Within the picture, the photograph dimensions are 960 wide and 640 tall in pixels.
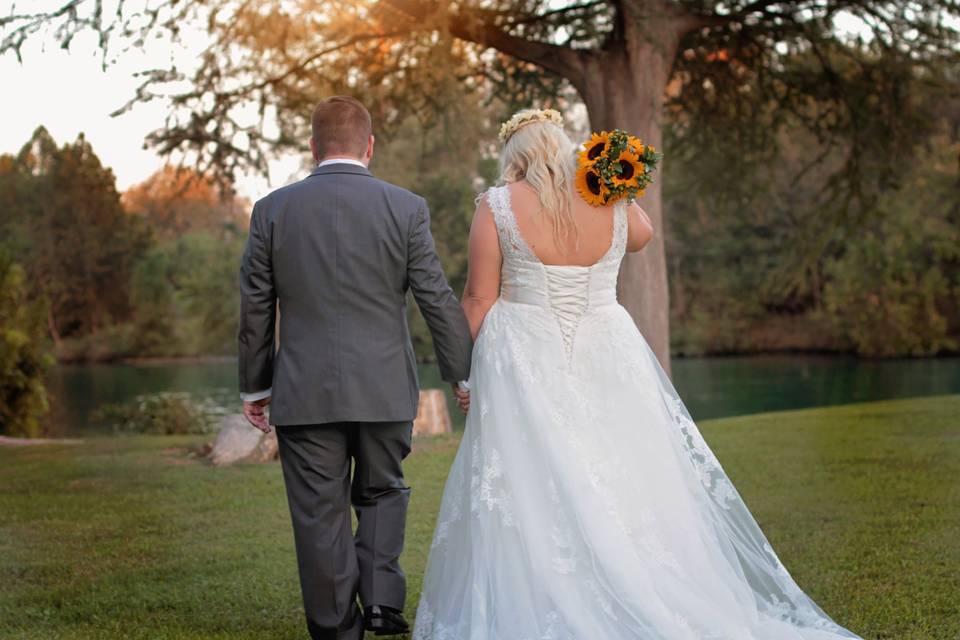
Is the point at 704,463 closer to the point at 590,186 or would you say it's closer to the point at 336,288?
the point at 590,186

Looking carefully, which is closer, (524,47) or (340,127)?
(340,127)

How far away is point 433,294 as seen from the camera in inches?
140

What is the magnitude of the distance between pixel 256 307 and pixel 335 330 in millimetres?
274

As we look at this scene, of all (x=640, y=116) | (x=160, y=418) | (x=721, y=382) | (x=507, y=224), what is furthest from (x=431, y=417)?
(x=721, y=382)

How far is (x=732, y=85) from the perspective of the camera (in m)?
11.9

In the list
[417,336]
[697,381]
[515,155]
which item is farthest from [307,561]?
[417,336]

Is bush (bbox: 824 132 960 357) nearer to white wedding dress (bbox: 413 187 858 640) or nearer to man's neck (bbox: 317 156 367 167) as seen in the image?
white wedding dress (bbox: 413 187 858 640)

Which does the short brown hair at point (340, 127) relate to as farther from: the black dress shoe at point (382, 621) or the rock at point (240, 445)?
the rock at point (240, 445)

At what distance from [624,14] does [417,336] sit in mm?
23061

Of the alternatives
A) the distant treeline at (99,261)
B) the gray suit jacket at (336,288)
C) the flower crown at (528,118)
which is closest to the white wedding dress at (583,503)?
the flower crown at (528,118)

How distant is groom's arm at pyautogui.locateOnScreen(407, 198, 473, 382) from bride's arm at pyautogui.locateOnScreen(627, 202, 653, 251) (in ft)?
2.32

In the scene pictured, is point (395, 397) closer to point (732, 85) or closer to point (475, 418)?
point (475, 418)

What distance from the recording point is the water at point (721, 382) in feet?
68.6

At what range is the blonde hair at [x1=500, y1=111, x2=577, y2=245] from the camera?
368 cm
